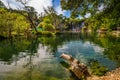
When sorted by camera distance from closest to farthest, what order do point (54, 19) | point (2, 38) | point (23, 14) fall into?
point (2, 38), point (23, 14), point (54, 19)

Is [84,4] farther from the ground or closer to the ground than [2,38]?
farther from the ground

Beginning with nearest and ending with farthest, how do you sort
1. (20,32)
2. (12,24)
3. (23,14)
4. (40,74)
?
(40,74), (12,24), (20,32), (23,14)

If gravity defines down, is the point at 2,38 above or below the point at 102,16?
below

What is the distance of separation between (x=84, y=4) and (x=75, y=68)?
8.98m

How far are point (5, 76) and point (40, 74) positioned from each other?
3209 millimetres

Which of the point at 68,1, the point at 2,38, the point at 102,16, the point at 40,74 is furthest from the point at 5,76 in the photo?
the point at 2,38

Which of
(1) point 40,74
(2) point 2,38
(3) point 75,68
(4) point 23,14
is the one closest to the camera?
(3) point 75,68

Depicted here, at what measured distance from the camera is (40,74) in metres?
20.7

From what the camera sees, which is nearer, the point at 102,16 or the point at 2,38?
the point at 102,16

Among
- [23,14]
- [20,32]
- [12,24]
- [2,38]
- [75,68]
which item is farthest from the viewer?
[23,14]

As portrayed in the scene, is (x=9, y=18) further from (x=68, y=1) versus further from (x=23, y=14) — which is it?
(x=68, y=1)

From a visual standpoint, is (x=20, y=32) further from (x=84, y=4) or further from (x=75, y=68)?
(x=75, y=68)

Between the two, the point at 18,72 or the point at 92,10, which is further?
the point at 92,10

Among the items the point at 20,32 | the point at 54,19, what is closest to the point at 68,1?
the point at 20,32
